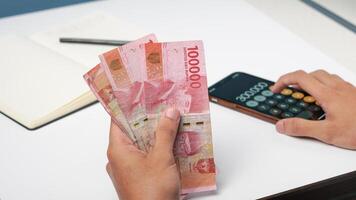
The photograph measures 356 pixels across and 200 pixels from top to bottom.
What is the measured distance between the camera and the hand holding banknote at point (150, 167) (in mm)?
707

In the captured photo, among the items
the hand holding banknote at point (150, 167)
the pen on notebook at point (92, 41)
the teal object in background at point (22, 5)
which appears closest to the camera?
the hand holding banknote at point (150, 167)

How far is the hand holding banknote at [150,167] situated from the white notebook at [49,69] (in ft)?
0.70

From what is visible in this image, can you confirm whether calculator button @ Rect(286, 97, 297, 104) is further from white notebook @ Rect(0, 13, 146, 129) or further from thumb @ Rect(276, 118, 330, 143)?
white notebook @ Rect(0, 13, 146, 129)

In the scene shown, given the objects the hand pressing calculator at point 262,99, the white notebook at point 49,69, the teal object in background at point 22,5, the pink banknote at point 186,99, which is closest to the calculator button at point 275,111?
the hand pressing calculator at point 262,99

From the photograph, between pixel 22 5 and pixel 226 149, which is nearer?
pixel 226 149

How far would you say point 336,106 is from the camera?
85cm

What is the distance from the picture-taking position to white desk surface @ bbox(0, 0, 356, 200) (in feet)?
2.51

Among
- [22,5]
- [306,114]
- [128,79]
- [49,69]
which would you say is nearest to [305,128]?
[306,114]

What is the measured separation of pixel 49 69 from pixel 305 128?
17.8 inches

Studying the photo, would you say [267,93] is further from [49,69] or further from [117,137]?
[49,69]

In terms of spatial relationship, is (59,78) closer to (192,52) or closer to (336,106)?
(192,52)

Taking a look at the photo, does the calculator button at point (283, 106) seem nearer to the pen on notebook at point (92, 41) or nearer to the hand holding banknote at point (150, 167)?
the hand holding banknote at point (150, 167)

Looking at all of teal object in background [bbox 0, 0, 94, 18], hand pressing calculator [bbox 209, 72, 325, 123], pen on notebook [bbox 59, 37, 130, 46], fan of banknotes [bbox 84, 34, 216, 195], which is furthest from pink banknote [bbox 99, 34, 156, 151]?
teal object in background [bbox 0, 0, 94, 18]

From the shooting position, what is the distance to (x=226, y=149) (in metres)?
0.83
